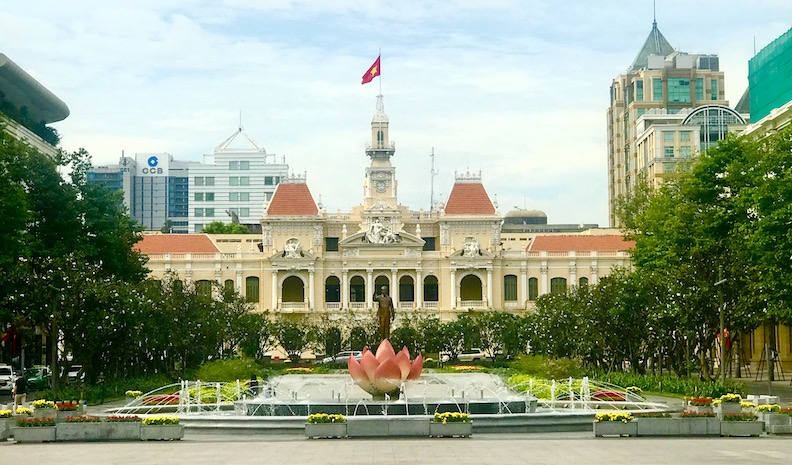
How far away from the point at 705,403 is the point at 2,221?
26.6 m

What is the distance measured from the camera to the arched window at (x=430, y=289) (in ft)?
348

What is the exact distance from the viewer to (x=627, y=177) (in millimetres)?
136500

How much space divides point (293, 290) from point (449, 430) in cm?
8005

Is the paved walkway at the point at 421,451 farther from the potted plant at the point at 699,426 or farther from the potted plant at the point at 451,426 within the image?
the potted plant at the point at 699,426

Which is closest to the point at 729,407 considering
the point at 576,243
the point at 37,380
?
the point at 37,380

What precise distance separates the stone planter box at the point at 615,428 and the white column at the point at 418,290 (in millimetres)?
76394

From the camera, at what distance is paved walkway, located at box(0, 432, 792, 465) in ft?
72.4

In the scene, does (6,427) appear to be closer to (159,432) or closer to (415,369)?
(159,432)

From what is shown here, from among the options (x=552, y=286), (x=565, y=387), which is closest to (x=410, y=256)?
(x=552, y=286)

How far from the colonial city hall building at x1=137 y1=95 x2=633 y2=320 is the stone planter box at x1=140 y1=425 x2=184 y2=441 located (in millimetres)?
74175

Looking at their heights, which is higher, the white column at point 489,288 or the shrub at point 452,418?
the white column at point 489,288

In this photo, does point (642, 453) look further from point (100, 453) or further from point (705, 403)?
point (100, 453)

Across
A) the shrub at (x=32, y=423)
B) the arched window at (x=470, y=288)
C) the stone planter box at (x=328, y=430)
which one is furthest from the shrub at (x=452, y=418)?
the arched window at (x=470, y=288)

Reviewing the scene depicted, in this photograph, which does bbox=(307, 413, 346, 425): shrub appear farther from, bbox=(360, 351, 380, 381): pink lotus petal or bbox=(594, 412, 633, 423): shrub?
bbox=(360, 351, 380, 381): pink lotus petal
